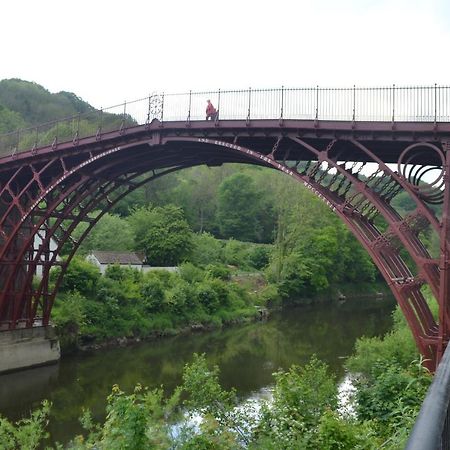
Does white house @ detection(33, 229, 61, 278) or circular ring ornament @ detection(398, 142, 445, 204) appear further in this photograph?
white house @ detection(33, 229, 61, 278)

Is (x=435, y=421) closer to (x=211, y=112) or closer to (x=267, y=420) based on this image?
(x=267, y=420)

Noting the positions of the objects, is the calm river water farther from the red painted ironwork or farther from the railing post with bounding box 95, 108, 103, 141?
the railing post with bounding box 95, 108, 103, 141

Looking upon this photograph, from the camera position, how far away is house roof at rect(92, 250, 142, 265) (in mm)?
40531

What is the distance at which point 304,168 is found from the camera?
16500mm

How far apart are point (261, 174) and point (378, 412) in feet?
256

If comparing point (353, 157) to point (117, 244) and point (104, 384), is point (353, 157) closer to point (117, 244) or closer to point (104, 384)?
point (104, 384)

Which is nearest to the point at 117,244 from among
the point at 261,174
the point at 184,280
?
the point at 184,280

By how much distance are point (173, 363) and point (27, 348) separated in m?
6.92

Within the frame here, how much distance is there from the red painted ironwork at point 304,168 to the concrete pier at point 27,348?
67cm

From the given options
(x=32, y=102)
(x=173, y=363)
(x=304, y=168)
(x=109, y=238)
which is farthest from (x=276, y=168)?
(x=32, y=102)

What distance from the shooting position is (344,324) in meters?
39.4

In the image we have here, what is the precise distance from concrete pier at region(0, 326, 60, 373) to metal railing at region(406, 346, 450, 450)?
23664mm

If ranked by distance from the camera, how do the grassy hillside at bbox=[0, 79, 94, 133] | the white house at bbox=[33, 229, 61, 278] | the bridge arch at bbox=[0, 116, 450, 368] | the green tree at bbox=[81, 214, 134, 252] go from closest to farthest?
the bridge arch at bbox=[0, 116, 450, 368] < the white house at bbox=[33, 229, 61, 278] < the green tree at bbox=[81, 214, 134, 252] < the grassy hillside at bbox=[0, 79, 94, 133]

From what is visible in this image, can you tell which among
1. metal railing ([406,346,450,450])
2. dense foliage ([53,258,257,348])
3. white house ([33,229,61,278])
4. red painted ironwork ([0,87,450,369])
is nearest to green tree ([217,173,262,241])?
dense foliage ([53,258,257,348])
